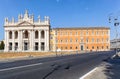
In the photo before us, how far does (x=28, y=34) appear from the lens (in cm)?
12912

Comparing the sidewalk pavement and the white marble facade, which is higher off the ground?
the white marble facade

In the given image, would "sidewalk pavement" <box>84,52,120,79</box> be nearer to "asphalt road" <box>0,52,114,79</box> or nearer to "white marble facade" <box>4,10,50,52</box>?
"asphalt road" <box>0,52,114,79</box>

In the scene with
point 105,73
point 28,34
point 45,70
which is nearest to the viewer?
point 105,73

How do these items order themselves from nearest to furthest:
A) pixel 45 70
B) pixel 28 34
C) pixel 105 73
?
pixel 105 73 → pixel 45 70 → pixel 28 34

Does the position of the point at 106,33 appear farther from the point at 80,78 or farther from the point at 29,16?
the point at 80,78

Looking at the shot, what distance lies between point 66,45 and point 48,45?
19625mm

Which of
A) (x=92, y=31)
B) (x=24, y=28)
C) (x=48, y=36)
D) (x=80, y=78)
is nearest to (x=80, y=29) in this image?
(x=92, y=31)

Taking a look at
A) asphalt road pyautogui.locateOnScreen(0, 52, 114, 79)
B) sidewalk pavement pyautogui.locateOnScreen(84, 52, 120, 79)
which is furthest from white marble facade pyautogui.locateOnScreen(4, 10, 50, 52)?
sidewalk pavement pyautogui.locateOnScreen(84, 52, 120, 79)

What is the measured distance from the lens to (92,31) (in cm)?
14062

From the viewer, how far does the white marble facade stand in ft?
410

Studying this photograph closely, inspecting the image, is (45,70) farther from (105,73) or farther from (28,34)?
(28,34)

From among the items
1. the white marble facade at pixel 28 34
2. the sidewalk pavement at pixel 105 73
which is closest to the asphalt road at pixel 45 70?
the sidewalk pavement at pixel 105 73

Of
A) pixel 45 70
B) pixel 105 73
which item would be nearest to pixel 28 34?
pixel 45 70

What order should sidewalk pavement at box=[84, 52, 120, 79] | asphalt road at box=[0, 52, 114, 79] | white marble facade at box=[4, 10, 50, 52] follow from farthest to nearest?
white marble facade at box=[4, 10, 50, 52] < asphalt road at box=[0, 52, 114, 79] < sidewalk pavement at box=[84, 52, 120, 79]
